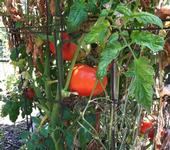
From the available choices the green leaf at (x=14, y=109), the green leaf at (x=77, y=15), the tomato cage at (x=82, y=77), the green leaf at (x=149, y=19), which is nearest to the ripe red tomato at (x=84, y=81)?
the tomato cage at (x=82, y=77)

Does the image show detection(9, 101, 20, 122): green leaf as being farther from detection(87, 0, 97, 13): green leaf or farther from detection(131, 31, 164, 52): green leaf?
detection(131, 31, 164, 52): green leaf

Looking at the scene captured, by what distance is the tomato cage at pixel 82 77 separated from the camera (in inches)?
47.8

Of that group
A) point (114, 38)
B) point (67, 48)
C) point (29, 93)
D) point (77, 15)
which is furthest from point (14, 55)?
point (114, 38)

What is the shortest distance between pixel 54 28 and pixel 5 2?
0.20 metres

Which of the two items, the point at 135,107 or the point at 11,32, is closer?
the point at 135,107

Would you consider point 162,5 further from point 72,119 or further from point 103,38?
point 72,119

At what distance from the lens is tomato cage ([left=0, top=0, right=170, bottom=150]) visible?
1.21 m

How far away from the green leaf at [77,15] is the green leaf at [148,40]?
16cm

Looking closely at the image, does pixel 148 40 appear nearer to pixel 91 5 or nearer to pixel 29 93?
pixel 91 5

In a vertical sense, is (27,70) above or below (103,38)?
below

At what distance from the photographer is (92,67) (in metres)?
1.31

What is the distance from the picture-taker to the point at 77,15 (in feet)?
3.78

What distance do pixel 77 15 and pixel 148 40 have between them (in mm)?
215

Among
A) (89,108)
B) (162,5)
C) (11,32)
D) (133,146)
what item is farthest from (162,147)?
(11,32)
